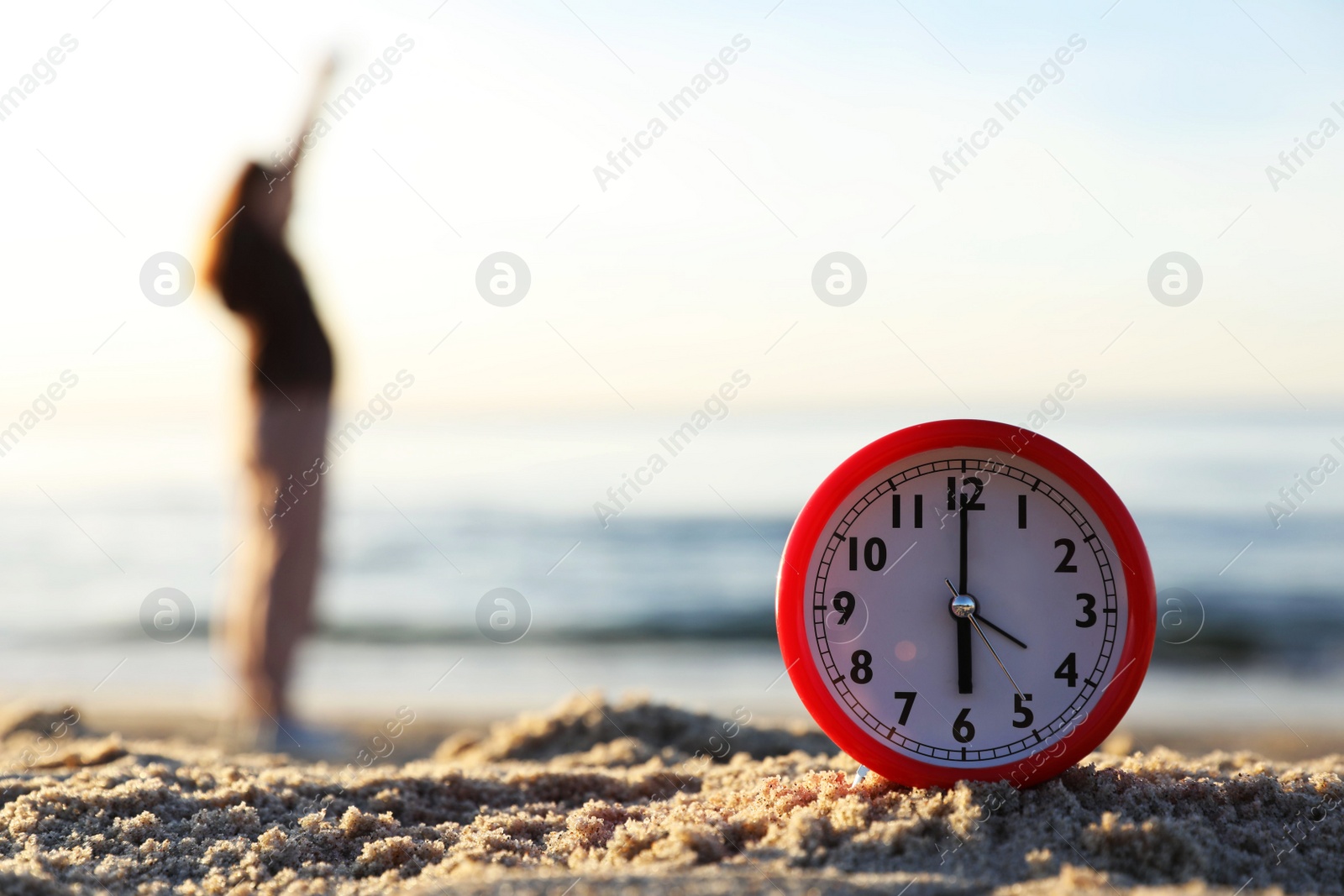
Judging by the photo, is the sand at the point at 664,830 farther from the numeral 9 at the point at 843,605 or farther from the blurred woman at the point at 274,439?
the blurred woman at the point at 274,439

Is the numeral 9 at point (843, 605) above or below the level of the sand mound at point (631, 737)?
above

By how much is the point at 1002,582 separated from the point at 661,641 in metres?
5.63

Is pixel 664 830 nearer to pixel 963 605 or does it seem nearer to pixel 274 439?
pixel 963 605

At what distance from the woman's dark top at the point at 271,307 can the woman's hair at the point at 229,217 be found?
1 cm

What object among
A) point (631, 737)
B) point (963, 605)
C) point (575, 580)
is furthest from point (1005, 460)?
point (575, 580)

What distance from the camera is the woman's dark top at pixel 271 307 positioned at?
4.30 meters

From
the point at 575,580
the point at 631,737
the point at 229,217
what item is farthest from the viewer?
the point at 575,580

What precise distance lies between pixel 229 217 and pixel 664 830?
355 cm

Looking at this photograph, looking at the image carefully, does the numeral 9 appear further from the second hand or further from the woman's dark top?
the woman's dark top

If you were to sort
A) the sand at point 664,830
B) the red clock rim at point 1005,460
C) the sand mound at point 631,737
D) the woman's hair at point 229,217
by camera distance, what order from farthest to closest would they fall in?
the woman's hair at point 229,217 → the sand mound at point 631,737 → the red clock rim at point 1005,460 → the sand at point 664,830

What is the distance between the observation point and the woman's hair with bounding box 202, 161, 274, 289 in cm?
426

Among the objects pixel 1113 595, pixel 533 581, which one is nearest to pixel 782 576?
pixel 1113 595

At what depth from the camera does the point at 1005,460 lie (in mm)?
1938

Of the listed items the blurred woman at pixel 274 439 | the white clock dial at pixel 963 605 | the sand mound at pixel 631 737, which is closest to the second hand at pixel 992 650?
the white clock dial at pixel 963 605
